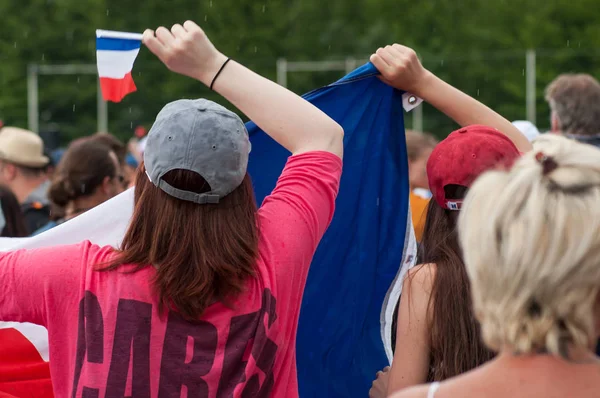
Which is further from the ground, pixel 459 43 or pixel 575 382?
pixel 459 43

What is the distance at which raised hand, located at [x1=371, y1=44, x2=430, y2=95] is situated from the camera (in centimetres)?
268

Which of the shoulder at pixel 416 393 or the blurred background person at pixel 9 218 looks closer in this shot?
the shoulder at pixel 416 393

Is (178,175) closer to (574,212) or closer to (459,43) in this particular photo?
(574,212)

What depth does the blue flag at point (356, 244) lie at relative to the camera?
2.84 meters

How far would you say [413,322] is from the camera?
2.22 metres

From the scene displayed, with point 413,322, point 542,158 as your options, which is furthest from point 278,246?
point 542,158

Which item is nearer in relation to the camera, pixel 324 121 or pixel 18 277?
pixel 18 277

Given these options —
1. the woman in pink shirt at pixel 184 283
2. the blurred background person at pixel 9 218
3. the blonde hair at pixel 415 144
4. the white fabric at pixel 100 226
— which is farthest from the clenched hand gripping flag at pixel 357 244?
the blonde hair at pixel 415 144

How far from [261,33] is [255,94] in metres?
27.0

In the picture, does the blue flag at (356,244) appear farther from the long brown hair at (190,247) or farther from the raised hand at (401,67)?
the long brown hair at (190,247)

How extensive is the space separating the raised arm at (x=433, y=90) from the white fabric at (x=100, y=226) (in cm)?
86

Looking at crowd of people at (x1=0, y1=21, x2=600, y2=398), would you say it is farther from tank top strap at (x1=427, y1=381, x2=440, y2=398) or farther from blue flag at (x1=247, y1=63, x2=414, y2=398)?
blue flag at (x1=247, y1=63, x2=414, y2=398)

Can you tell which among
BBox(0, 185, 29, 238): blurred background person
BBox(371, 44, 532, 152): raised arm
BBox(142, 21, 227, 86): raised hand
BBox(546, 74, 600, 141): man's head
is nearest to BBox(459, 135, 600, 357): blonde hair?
BBox(142, 21, 227, 86): raised hand

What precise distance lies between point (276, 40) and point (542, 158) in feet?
91.3
